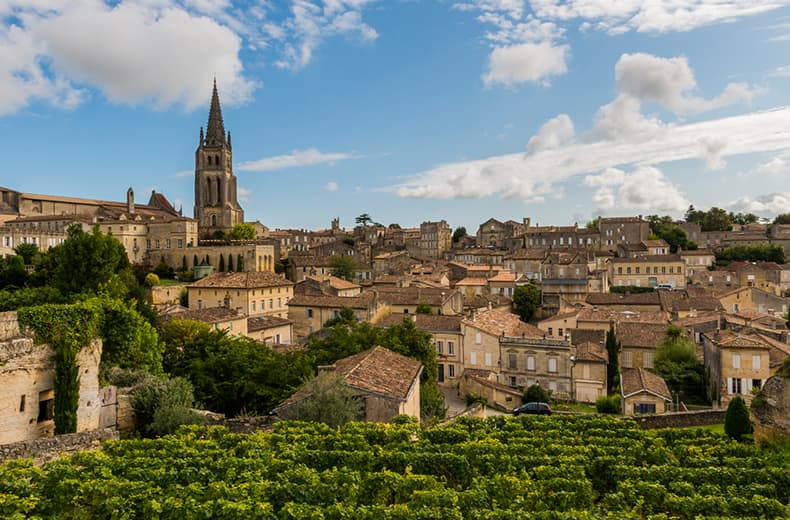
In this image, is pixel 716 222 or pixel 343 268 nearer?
pixel 343 268

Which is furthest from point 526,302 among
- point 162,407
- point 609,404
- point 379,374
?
point 162,407

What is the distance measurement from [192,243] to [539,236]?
56827 mm

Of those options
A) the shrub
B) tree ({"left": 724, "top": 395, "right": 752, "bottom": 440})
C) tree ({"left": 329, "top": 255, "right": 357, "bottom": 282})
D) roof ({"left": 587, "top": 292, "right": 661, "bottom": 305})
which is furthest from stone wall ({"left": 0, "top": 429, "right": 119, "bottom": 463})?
tree ({"left": 329, "top": 255, "right": 357, "bottom": 282})

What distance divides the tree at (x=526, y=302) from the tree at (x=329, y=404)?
37.3 m

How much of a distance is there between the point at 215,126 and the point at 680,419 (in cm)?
9365

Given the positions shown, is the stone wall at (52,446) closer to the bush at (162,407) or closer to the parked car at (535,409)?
the bush at (162,407)

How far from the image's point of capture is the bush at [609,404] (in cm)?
2828

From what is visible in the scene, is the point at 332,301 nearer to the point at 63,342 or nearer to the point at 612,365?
the point at 612,365

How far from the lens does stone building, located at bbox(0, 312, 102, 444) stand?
47.4 ft

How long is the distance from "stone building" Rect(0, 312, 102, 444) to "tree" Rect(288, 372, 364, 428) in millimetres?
6385

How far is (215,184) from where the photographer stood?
9169 cm

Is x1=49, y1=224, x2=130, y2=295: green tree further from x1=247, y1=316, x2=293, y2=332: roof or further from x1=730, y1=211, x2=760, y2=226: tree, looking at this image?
x1=730, y1=211, x2=760, y2=226: tree

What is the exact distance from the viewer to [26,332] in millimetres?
15164

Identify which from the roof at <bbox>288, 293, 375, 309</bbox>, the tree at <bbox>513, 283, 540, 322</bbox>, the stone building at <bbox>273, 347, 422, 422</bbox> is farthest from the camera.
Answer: the tree at <bbox>513, 283, 540, 322</bbox>
